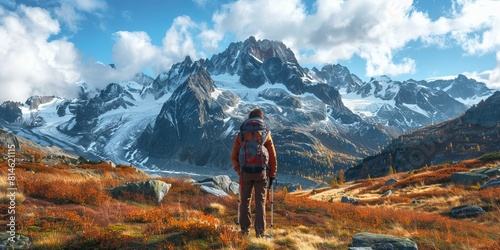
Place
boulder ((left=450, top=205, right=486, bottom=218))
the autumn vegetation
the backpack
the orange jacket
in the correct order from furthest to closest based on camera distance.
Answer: boulder ((left=450, top=205, right=486, bottom=218)), the orange jacket, the backpack, the autumn vegetation

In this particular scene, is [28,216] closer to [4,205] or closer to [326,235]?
[4,205]

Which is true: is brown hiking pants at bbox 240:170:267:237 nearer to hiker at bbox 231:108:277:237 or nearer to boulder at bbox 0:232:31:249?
hiker at bbox 231:108:277:237

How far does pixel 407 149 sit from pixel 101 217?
197 metres

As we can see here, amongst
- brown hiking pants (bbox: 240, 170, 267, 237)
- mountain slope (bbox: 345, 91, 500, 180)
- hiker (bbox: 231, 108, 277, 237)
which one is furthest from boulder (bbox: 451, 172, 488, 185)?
mountain slope (bbox: 345, 91, 500, 180)

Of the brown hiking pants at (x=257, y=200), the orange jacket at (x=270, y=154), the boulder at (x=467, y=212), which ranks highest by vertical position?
the orange jacket at (x=270, y=154)

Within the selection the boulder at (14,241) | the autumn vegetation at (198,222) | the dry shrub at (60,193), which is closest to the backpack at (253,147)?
the autumn vegetation at (198,222)

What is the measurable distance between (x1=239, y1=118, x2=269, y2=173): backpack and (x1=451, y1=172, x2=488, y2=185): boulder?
27.0 meters

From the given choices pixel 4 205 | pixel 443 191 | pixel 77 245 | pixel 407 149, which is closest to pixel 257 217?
pixel 77 245

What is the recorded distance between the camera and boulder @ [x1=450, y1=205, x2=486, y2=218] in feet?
60.6

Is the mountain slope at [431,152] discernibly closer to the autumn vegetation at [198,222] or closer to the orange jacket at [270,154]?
the autumn vegetation at [198,222]

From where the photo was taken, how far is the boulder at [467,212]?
1848 centimetres

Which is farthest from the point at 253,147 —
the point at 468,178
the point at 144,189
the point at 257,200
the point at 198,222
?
the point at 468,178

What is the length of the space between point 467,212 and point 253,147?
50.1 ft

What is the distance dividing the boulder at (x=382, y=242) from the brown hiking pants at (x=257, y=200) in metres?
2.87
